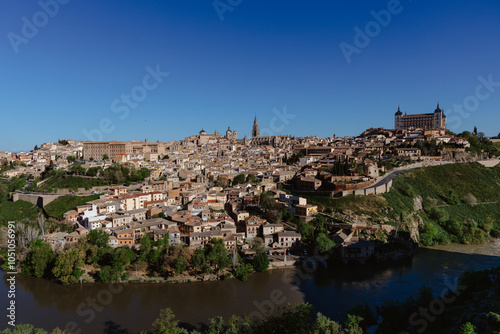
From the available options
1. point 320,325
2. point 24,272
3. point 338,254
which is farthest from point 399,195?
point 24,272

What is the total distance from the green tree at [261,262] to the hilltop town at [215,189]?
111cm

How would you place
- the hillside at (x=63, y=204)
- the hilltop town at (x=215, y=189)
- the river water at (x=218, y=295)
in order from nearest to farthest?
the river water at (x=218, y=295) < the hilltop town at (x=215, y=189) < the hillside at (x=63, y=204)

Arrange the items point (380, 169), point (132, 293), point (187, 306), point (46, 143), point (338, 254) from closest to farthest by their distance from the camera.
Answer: point (187, 306), point (132, 293), point (338, 254), point (380, 169), point (46, 143)

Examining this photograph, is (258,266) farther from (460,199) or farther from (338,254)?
(460,199)

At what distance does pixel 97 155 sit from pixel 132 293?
32.1m

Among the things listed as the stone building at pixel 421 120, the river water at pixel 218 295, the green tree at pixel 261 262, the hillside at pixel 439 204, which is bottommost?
the river water at pixel 218 295

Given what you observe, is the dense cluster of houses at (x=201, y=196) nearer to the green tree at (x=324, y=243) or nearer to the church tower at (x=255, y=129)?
the green tree at (x=324, y=243)

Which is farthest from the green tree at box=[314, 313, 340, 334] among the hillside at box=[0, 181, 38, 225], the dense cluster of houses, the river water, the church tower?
the church tower

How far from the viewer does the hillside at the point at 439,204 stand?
2002cm

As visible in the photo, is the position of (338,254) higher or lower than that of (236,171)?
lower

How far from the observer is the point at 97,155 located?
4128cm

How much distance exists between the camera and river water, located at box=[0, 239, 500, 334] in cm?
1150

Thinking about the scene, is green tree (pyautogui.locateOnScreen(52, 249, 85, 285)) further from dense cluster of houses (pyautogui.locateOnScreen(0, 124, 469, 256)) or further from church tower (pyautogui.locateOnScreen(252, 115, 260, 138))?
church tower (pyautogui.locateOnScreen(252, 115, 260, 138))

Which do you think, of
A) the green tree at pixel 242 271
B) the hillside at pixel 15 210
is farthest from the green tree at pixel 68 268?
the hillside at pixel 15 210
